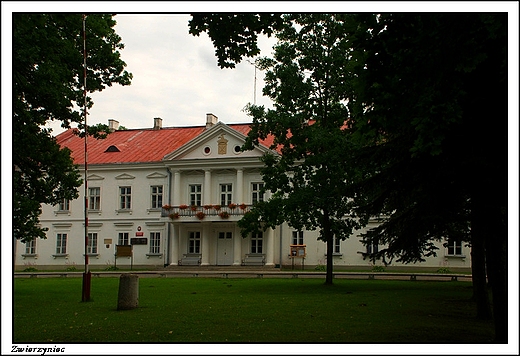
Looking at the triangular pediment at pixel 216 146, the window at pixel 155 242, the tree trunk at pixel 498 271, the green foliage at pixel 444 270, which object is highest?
the triangular pediment at pixel 216 146

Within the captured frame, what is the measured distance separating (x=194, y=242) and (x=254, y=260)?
199 inches

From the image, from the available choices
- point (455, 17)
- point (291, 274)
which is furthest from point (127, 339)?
point (291, 274)

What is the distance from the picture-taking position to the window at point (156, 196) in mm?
46531

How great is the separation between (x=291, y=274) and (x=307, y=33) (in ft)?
45.0

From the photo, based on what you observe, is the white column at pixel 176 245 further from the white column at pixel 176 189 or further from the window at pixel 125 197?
the window at pixel 125 197

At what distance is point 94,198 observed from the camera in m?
48.1

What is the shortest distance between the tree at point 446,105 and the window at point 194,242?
1344 inches

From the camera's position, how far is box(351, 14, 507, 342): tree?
859 cm

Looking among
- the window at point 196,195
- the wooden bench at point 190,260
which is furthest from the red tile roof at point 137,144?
the wooden bench at point 190,260

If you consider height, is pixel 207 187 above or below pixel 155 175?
below

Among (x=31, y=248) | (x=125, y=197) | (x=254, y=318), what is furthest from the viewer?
(x=31, y=248)

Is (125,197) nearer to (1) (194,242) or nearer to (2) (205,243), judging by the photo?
(1) (194,242)

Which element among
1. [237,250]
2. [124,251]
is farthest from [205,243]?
[124,251]

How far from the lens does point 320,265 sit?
42.0 meters
